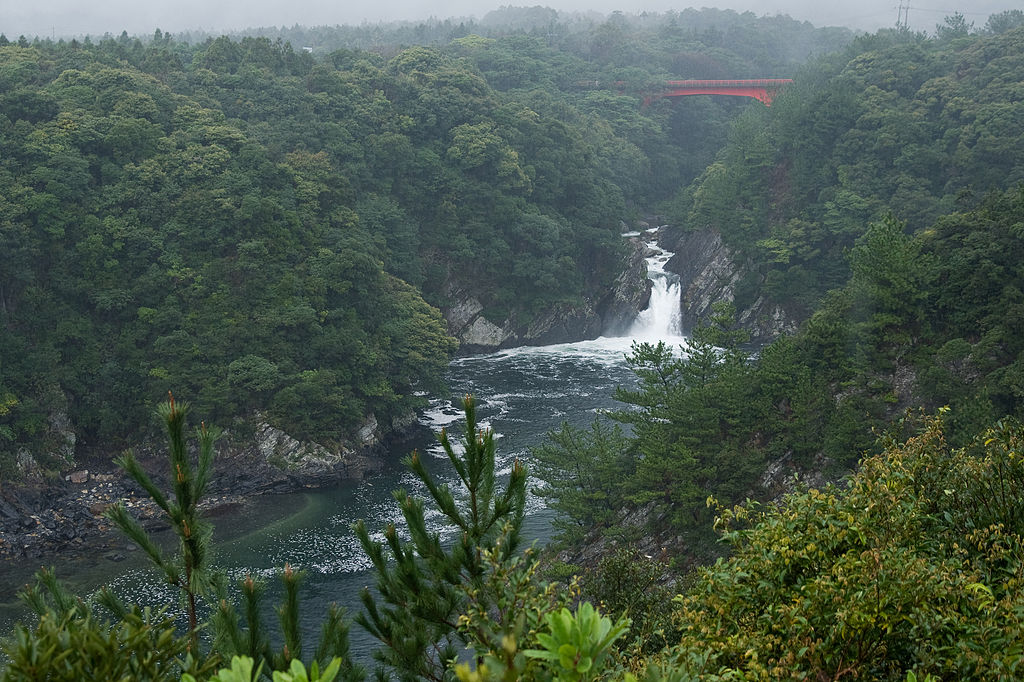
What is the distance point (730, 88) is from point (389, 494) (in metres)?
50.5

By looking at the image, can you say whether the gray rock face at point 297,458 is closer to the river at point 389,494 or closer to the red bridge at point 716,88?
the river at point 389,494

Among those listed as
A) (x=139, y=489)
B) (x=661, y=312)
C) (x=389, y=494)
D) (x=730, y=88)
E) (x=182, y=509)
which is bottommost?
(x=389, y=494)

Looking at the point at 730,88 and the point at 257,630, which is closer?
the point at 257,630

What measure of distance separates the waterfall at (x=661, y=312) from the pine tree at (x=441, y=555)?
44.3m

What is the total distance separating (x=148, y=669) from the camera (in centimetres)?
525

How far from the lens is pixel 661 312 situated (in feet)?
178

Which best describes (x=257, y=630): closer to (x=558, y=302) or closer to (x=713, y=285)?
(x=558, y=302)

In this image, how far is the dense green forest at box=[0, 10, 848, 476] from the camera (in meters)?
35.0

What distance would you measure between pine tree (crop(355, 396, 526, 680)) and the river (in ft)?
33.2

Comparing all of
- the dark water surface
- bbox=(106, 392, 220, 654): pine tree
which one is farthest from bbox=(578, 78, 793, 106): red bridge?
bbox=(106, 392, 220, 654): pine tree

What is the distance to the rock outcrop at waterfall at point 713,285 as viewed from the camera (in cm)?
5003

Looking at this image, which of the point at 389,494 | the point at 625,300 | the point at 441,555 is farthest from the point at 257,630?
the point at 625,300

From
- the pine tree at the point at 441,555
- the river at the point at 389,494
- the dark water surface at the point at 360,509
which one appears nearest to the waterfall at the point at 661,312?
the river at the point at 389,494

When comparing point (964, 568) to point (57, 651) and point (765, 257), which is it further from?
point (765, 257)
